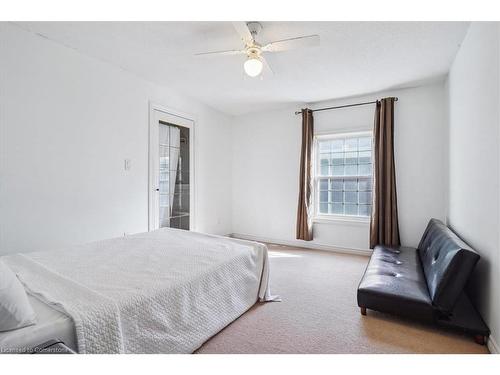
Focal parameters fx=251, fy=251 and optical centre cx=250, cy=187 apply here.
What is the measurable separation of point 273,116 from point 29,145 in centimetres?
340

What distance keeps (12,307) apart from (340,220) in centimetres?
379

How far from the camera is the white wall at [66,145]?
2.14 m

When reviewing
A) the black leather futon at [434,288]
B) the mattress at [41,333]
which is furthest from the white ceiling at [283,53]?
the mattress at [41,333]

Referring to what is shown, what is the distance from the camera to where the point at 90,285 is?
4.44ft

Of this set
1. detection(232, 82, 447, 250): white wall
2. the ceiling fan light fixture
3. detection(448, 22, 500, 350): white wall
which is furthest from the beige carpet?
the ceiling fan light fixture

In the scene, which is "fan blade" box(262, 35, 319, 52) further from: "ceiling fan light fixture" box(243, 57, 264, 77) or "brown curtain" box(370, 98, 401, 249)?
"brown curtain" box(370, 98, 401, 249)

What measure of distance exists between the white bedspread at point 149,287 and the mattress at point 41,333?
3 centimetres

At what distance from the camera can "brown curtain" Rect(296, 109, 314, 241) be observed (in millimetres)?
4027

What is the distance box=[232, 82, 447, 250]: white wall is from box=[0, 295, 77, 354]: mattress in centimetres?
362

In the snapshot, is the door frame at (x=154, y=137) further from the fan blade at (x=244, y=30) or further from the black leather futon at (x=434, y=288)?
the black leather futon at (x=434, y=288)

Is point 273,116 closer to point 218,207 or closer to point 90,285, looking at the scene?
point 218,207

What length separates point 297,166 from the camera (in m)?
4.29

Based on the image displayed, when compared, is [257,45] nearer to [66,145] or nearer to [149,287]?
[149,287]
